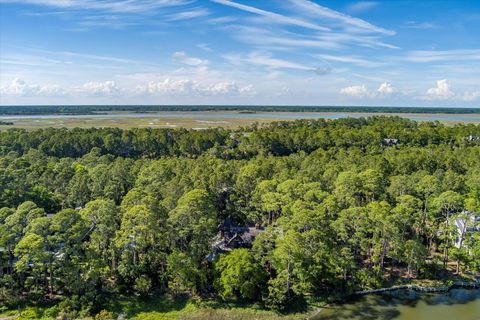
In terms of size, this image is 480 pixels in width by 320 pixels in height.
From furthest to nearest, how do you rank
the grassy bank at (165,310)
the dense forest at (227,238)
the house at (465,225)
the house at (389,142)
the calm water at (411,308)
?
1. the house at (389,142)
2. the house at (465,225)
3. the dense forest at (227,238)
4. the calm water at (411,308)
5. the grassy bank at (165,310)

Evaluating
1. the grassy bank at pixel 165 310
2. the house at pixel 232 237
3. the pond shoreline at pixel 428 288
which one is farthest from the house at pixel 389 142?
the grassy bank at pixel 165 310

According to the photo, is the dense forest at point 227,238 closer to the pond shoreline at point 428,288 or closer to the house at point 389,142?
the pond shoreline at point 428,288

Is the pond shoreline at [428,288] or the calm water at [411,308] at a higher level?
the pond shoreline at [428,288]

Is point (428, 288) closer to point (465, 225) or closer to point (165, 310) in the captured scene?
point (465, 225)

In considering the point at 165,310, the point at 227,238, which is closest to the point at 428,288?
the point at 227,238

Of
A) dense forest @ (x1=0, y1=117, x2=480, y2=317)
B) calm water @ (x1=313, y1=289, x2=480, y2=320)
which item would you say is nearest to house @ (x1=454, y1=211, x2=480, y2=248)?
dense forest @ (x1=0, y1=117, x2=480, y2=317)
